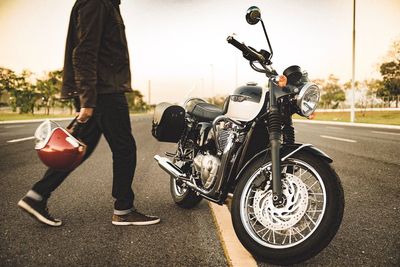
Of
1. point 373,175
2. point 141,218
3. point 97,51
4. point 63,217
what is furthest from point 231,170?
point 373,175

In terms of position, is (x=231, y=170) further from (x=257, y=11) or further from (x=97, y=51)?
(x=97, y=51)

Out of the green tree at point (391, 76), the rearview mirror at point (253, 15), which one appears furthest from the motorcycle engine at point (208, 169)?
the green tree at point (391, 76)

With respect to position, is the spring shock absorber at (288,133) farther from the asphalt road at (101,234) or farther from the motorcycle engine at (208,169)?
the asphalt road at (101,234)

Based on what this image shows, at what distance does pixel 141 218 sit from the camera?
2.98 metres

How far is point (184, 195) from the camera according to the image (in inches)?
136

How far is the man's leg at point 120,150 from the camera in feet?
9.39

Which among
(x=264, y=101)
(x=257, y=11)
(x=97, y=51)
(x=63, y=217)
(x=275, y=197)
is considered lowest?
(x=63, y=217)

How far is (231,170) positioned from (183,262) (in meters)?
0.73

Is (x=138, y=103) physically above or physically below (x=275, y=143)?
above

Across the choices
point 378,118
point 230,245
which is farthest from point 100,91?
point 378,118

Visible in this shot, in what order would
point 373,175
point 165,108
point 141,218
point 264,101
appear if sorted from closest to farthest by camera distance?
Answer: point 264,101 < point 141,218 < point 165,108 < point 373,175

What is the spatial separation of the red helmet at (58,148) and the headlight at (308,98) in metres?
1.68

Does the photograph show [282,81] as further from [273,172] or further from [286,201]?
[286,201]

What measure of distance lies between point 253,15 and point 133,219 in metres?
1.91
